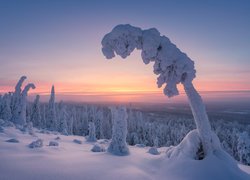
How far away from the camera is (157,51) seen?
1015 centimetres

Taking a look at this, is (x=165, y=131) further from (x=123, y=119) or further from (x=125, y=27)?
(x=125, y=27)

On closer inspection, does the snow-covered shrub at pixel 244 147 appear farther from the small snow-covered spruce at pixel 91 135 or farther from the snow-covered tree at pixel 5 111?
the snow-covered tree at pixel 5 111

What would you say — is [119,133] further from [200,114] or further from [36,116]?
[36,116]

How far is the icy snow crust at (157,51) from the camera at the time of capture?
9.95 meters

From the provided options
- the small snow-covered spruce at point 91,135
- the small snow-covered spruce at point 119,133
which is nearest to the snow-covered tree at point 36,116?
the small snow-covered spruce at point 91,135

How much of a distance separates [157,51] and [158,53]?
3.9 inches

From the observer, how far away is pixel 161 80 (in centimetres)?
1019

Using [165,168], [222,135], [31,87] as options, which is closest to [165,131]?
[222,135]

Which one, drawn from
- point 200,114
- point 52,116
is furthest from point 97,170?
point 52,116

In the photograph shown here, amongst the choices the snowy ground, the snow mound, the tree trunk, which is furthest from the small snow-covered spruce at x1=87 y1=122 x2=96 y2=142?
the tree trunk

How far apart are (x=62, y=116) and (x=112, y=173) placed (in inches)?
2348

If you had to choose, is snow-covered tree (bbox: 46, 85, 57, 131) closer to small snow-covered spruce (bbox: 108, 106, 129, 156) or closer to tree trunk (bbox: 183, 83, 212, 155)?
small snow-covered spruce (bbox: 108, 106, 129, 156)

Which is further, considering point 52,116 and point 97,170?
point 52,116

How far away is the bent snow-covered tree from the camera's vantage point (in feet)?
32.7
